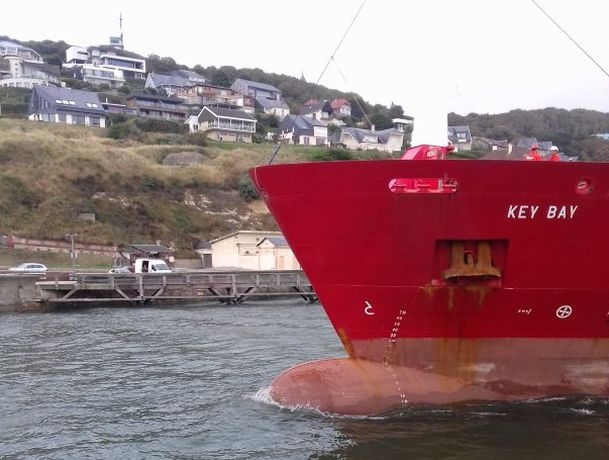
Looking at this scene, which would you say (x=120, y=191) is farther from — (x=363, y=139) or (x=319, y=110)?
(x=319, y=110)

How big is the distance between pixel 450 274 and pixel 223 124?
86240mm

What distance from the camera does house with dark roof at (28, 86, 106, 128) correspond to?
85312mm

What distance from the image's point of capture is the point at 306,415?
916 cm

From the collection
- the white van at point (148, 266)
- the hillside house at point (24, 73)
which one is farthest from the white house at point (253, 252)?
the hillside house at point (24, 73)

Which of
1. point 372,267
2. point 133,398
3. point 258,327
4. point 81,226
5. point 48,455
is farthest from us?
point 81,226

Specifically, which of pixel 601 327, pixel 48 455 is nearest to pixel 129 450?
pixel 48 455

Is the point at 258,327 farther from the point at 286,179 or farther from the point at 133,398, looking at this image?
the point at 286,179

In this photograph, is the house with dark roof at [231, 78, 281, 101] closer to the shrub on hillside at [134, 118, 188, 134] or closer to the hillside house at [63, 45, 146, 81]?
the hillside house at [63, 45, 146, 81]

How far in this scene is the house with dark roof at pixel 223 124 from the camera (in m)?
91.6

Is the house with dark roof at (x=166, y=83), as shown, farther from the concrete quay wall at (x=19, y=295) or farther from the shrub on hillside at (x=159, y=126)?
the concrete quay wall at (x=19, y=295)

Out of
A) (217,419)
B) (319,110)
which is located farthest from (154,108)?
(217,419)

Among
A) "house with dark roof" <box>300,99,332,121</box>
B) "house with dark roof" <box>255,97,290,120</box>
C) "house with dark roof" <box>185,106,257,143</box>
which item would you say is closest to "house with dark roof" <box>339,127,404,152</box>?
"house with dark roof" <box>185,106,257,143</box>

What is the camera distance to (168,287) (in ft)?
102

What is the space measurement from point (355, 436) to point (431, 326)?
192cm
